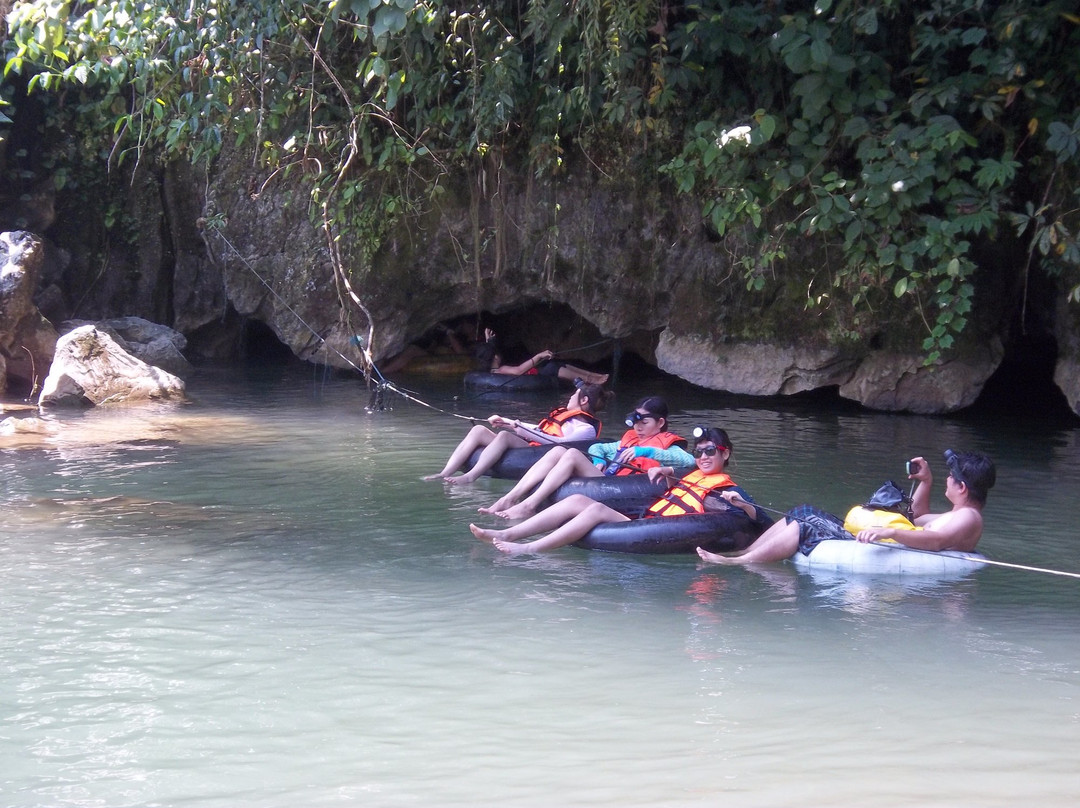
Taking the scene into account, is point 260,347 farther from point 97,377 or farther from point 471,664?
point 471,664

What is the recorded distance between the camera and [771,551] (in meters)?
5.54

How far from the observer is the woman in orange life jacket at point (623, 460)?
6602 millimetres

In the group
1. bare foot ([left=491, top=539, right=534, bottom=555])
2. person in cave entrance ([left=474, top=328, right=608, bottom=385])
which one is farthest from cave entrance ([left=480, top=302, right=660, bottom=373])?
bare foot ([left=491, top=539, right=534, bottom=555])

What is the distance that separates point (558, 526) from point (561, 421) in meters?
2.03

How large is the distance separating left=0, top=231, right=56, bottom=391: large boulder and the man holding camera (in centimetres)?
888

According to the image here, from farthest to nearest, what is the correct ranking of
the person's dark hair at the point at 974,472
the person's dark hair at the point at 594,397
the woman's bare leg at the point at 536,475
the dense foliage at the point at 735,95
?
the dense foliage at the point at 735,95
the person's dark hair at the point at 594,397
the woman's bare leg at the point at 536,475
the person's dark hair at the point at 974,472

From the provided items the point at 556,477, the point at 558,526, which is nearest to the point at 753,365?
the point at 556,477

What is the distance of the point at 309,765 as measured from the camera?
3.17 metres

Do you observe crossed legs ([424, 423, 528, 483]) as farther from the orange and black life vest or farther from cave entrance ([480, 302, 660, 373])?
cave entrance ([480, 302, 660, 373])

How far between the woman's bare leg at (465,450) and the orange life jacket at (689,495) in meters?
2.07

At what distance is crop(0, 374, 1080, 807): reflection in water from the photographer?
123 inches

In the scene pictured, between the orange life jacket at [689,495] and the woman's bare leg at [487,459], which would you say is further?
the woman's bare leg at [487,459]

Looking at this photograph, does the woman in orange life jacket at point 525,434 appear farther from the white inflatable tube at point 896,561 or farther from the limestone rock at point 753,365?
the limestone rock at point 753,365

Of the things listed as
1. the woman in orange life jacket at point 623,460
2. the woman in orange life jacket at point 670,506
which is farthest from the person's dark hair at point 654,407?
the woman in orange life jacket at point 670,506
